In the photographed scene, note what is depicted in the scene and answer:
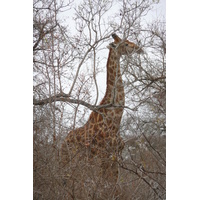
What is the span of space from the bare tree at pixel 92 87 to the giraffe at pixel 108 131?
58 millimetres

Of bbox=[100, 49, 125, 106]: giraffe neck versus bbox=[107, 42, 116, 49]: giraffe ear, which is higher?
bbox=[107, 42, 116, 49]: giraffe ear

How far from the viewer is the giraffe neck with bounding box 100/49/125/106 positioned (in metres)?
3.00

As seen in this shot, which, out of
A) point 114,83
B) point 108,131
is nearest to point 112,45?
point 114,83

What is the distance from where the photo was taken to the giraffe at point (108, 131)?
290cm

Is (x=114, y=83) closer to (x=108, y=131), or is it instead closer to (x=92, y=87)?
(x=92, y=87)

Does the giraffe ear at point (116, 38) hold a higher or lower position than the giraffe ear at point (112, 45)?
higher

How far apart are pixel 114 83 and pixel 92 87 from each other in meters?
0.18

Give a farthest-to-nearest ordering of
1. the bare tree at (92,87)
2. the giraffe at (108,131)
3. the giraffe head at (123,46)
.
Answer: the giraffe head at (123,46) < the giraffe at (108,131) < the bare tree at (92,87)

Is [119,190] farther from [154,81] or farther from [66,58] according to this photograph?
[66,58]

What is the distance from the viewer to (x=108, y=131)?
10.2 feet

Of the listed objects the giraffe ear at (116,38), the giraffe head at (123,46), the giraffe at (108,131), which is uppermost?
the giraffe ear at (116,38)

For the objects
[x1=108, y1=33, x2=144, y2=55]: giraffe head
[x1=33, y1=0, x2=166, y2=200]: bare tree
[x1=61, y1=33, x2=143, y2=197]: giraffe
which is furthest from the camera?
[x1=108, y1=33, x2=144, y2=55]: giraffe head
